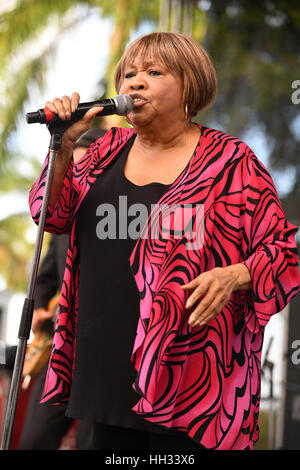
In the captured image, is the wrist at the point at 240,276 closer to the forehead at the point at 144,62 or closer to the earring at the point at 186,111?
the earring at the point at 186,111

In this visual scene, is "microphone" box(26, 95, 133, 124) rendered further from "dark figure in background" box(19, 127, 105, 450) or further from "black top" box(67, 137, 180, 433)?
"dark figure in background" box(19, 127, 105, 450)

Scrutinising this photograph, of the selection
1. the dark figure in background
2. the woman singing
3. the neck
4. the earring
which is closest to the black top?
the woman singing

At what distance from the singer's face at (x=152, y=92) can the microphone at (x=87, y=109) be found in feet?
0.15

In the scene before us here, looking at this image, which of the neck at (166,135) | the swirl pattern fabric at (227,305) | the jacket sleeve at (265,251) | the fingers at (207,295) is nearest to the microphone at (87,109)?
the neck at (166,135)

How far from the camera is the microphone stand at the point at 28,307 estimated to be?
165 centimetres

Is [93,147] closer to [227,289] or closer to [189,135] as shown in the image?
[189,135]

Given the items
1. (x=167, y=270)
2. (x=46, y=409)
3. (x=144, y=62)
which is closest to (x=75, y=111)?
(x=144, y=62)

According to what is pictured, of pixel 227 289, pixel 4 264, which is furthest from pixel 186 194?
pixel 4 264

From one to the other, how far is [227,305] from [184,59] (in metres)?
0.67

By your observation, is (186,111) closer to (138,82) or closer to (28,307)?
(138,82)

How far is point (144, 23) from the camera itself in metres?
9.79

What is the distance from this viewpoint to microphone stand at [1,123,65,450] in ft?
5.43

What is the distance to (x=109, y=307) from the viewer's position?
1767 mm
